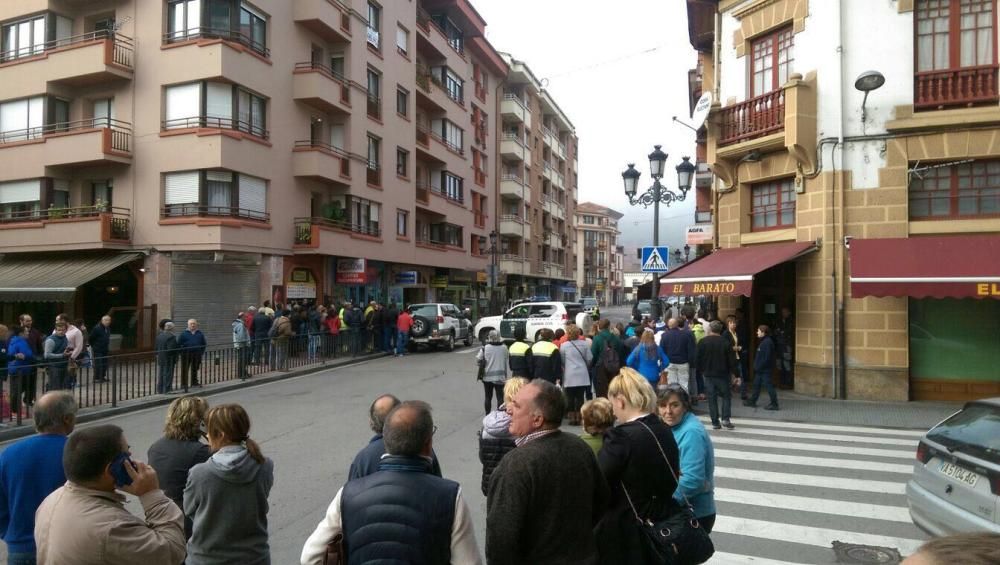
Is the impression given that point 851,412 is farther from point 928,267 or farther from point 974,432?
point 974,432

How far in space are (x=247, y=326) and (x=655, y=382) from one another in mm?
13779

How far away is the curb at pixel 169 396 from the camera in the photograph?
33.5 ft

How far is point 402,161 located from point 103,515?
101ft

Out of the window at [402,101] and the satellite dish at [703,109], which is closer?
the satellite dish at [703,109]

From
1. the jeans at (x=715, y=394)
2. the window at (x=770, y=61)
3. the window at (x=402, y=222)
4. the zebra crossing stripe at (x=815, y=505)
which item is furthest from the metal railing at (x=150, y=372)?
the window at (x=770, y=61)

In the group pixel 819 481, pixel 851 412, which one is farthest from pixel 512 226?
pixel 819 481

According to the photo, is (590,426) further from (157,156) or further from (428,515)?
(157,156)

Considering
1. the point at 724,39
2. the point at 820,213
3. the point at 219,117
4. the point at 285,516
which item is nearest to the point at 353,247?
the point at 219,117

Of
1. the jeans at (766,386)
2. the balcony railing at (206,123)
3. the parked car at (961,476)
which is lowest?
the jeans at (766,386)

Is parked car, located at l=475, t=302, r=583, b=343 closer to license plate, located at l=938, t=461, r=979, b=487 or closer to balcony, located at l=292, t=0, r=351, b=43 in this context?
balcony, located at l=292, t=0, r=351, b=43

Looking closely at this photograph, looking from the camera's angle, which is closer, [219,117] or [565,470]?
[565,470]

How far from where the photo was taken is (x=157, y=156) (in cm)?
2138

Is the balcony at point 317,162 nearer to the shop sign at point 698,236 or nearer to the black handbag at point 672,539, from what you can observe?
the shop sign at point 698,236

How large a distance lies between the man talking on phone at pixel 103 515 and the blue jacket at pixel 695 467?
285cm
